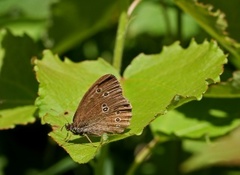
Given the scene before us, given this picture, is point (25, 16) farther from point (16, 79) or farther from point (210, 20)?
point (210, 20)

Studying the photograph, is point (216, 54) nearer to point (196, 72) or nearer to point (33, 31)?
point (196, 72)

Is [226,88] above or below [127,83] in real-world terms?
below

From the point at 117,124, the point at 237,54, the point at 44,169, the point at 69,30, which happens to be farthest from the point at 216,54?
the point at 44,169

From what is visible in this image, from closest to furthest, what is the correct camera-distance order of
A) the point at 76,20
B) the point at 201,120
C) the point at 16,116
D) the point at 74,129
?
the point at 74,129, the point at 16,116, the point at 201,120, the point at 76,20

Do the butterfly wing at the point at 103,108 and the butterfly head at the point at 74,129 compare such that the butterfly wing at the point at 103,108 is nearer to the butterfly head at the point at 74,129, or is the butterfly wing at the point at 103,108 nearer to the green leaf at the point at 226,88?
the butterfly head at the point at 74,129

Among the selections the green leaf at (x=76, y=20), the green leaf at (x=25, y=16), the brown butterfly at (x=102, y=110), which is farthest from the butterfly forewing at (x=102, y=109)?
the green leaf at (x=25, y=16)

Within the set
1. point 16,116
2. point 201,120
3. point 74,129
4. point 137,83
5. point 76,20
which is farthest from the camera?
point 76,20

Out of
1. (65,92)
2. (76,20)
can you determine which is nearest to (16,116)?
Result: (65,92)
